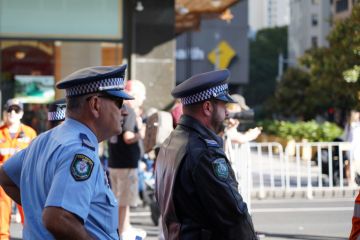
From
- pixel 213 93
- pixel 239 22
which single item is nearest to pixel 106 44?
pixel 213 93

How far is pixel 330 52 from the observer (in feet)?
93.7

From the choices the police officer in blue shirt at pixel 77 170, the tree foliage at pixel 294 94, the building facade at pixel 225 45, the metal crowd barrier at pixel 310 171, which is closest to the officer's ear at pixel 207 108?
the police officer in blue shirt at pixel 77 170

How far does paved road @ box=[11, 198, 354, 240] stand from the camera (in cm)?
1168

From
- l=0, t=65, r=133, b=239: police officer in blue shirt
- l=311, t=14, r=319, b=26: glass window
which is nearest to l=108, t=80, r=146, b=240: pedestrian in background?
l=0, t=65, r=133, b=239: police officer in blue shirt

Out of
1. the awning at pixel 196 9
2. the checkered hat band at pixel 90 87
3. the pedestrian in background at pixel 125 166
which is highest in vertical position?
the awning at pixel 196 9

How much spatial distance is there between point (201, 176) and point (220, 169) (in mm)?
104

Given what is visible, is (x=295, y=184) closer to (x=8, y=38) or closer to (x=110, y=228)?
(x=8, y=38)

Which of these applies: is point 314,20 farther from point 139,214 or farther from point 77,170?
point 77,170

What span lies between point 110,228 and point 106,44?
13378mm

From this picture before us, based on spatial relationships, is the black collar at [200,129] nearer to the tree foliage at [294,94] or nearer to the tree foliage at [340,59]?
the tree foliage at [340,59]

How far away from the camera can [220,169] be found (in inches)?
176

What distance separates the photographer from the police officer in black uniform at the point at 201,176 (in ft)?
14.6

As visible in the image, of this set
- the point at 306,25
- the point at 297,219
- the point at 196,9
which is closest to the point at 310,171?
the point at 297,219

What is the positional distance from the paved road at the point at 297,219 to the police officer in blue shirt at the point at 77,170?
659 centimetres
